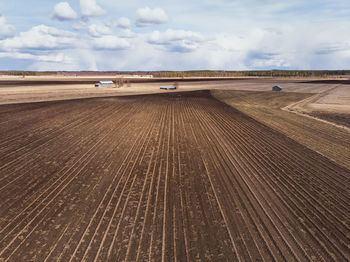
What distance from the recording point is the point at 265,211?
7.64 metres

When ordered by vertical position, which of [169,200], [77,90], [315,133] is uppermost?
[77,90]

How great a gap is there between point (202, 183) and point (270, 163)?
403cm

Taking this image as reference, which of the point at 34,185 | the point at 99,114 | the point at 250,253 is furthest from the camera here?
the point at 99,114

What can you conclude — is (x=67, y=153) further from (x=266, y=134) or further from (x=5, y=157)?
(x=266, y=134)

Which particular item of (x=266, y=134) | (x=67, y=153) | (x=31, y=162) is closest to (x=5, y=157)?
(x=31, y=162)

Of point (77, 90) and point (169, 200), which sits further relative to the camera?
point (77, 90)

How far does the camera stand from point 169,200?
8211mm

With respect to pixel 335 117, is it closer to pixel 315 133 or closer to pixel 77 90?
pixel 315 133

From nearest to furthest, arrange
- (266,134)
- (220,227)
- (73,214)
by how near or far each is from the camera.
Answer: (220,227)
(73,214)
(266,134)

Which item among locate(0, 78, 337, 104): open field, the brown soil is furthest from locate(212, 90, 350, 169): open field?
locate(0, 78, 337, 104): open field

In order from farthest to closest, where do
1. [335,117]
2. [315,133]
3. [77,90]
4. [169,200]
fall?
[77,90]
[335,117]
[315,133]
[169,200]

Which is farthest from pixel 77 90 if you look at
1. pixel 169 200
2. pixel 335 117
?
pixel 169 200

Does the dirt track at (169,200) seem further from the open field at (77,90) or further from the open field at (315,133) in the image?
the open field at (77,90)

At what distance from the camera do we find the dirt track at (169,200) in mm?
6039
